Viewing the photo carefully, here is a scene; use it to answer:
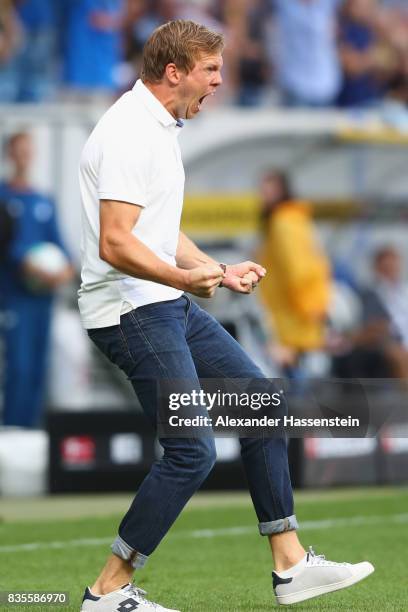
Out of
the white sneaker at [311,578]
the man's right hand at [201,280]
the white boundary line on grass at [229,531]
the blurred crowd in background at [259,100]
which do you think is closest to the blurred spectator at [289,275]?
the blurred crowd in background at [259,100]

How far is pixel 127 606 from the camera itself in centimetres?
527

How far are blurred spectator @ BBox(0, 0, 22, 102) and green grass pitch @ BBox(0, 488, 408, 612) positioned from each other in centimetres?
410

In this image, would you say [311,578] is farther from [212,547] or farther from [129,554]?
[212,547]

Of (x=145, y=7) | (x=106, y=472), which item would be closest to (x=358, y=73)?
(x=145, y=7)

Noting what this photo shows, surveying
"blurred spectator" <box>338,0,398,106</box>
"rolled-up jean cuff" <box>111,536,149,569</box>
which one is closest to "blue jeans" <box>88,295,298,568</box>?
"rolled-up jean cuff" <box>111,536,149,569</box>

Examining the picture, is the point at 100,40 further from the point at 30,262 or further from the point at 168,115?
the point at 168,115

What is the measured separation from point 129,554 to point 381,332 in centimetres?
884

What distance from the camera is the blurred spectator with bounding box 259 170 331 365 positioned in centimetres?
1284

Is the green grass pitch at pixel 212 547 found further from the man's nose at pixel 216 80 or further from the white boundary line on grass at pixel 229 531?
the man's nose at pixel 216 80

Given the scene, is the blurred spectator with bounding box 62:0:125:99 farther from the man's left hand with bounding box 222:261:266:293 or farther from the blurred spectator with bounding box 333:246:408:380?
the man's left hand with bounding box 222:261:266:293

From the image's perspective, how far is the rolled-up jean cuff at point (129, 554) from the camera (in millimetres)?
5273

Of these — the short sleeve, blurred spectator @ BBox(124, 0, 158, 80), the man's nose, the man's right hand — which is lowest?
the man's right hand

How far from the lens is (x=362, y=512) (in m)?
9.72

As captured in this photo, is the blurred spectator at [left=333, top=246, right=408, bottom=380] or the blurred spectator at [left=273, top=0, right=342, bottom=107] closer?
the blurred spectator at [left=333, top=246, right=408, bottom=380]
